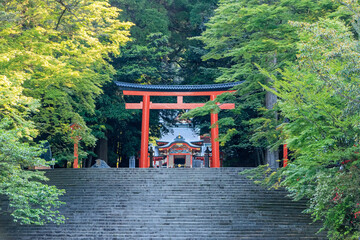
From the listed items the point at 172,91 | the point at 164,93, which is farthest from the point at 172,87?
the point at 164,93

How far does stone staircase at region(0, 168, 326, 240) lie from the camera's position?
1316 centimetres

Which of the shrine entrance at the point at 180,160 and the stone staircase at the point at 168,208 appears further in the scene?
the shrine entrance at the point at 180,160

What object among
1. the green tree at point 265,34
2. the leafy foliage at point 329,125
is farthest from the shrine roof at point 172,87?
the leafy foliage at point 329,125

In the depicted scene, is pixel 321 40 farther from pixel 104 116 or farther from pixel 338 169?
pixel 104 116

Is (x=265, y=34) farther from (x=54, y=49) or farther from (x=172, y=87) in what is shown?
(x=54, y=49)

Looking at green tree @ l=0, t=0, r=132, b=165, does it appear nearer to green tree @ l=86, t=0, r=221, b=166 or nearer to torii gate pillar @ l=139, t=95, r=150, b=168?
torii gate pillar @ l=139, t=95, r=150, b=168

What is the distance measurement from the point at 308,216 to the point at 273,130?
2.89 m

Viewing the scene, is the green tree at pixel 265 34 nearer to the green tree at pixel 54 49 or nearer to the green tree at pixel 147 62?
the green tree at pixel 54 49

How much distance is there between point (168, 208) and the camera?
1452cm

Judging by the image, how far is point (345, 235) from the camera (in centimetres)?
1072

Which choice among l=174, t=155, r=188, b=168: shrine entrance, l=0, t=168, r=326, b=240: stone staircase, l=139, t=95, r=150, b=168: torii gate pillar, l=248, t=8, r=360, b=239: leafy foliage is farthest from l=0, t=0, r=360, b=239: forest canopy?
l=174, t=155, r=188, b=168: shrine entrance

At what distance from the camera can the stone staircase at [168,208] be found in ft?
43.2

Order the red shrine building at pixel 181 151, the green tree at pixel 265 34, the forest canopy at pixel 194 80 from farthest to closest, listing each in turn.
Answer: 1. the red shrine building at pixel 181 151
2. the green tree at pixel 265 34
3. the forest canopy at pixel 194 80

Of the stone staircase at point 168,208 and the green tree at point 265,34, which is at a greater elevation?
the green tree at point 265,34
